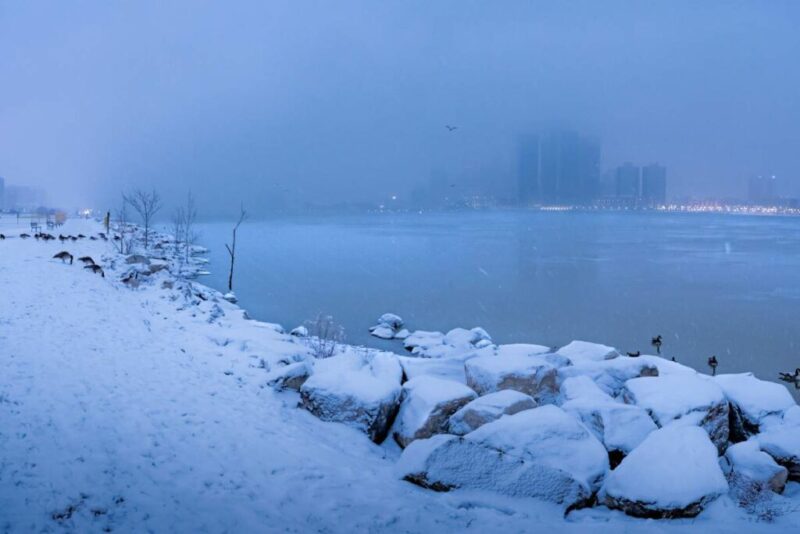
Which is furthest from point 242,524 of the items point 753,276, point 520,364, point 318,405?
point 753,276

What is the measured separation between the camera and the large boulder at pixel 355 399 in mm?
10367

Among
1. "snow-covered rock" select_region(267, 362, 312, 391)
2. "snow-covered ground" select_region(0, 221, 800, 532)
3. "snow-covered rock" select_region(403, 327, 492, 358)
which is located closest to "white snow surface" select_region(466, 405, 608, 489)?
"snow-covered ground" select_region(0, 221, 800, 532)

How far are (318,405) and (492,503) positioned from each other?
4434 mm

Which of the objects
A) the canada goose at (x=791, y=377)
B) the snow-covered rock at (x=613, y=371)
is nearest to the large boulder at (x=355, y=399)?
the snow-covered rock at (x=613, y=371)

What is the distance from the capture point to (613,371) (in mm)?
12922

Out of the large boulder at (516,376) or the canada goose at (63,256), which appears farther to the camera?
the canada goose at (63,256)

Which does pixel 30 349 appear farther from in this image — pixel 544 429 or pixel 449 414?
pixel 544 429

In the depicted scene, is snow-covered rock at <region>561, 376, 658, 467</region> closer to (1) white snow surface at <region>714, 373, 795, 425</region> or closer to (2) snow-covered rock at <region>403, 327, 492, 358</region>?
(1) white snow surface at <region>714, 373, 795, 425</region>

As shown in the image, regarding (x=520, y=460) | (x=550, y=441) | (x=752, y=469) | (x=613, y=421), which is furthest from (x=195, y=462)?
(x=752, y=469)

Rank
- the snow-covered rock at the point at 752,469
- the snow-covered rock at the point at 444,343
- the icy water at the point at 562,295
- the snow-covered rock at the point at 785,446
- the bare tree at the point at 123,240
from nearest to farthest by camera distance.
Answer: the snow-covered rock at the point at 752,469 < the snow-covered rock at the point at 785,446 < the snow-covered rock at the point at 444,343 < the icy water at the point at 562,295 < the bare tree at the point at 123,240

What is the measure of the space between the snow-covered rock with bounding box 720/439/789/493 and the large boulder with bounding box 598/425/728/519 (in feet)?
2.70

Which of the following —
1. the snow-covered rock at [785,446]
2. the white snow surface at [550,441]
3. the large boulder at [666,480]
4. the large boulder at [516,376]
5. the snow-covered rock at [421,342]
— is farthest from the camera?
the snow-covered rock at [421,342]

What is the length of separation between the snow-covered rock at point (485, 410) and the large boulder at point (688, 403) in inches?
98.1

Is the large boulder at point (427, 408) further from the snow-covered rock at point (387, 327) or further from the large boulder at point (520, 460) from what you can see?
the snow-covered rock at point (387, 327)
